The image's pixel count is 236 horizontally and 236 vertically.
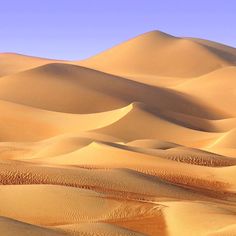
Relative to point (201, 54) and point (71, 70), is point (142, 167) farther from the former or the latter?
point (201, 54)

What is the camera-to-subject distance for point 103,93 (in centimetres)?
4394

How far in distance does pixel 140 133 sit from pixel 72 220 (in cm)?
2049

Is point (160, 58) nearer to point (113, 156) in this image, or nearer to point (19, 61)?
point (19, 61)

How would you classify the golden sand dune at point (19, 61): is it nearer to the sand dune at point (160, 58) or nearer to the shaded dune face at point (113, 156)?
the sand dune at point (160, 58)

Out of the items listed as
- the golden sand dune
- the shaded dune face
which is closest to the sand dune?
the golden sand dune

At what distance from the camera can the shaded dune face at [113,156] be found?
967cm

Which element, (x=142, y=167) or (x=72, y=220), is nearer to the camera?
(x=72, y=220)

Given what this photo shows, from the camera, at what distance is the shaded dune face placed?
967cm

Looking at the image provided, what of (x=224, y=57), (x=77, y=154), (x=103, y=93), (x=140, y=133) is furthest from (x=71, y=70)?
(x=224, y=57)

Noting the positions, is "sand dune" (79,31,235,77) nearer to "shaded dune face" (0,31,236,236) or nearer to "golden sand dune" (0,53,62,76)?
"golden sand dune" (0,53,62,76)

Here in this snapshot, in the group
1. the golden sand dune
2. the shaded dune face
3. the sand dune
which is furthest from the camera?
the golden sand dune

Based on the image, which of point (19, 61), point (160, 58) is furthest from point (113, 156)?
point (19, 61)

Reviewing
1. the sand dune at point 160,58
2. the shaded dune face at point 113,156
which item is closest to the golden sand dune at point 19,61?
the sand dune at point 160,58

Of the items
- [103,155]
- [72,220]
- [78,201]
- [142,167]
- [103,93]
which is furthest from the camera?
[103,93]
